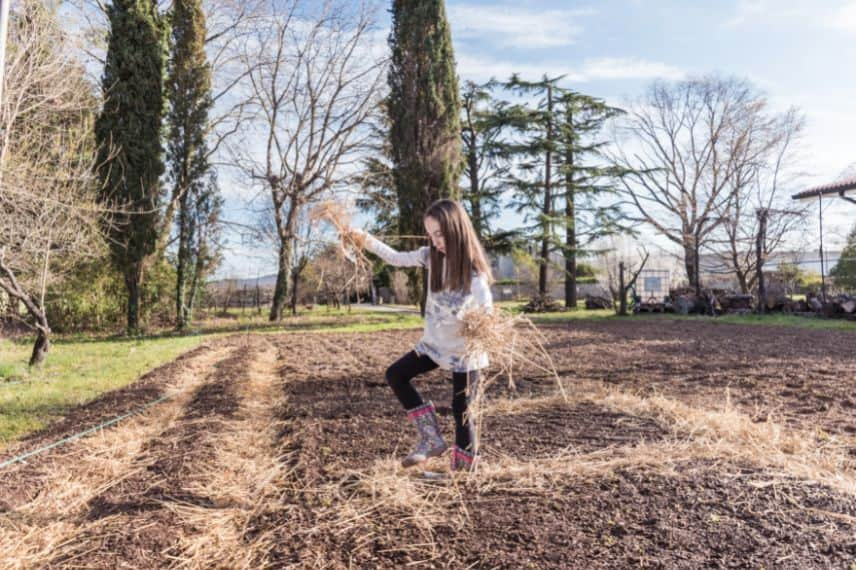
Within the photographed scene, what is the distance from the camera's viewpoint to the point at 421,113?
1931cm

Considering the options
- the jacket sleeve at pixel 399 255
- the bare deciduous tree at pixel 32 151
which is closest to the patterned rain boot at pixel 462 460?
the jacket sleeve at pixel 399 255

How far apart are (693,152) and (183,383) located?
88.7 feet

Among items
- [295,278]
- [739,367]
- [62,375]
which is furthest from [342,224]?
[295,278]

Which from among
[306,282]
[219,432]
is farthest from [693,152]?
[219,432]

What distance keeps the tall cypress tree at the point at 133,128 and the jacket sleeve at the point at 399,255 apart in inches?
524

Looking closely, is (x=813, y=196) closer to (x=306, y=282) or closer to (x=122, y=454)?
(x=122, y=454)

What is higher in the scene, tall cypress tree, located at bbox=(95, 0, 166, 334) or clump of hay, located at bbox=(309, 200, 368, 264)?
tall cypress tree, located at bbox=(95, 0, 166, 334)

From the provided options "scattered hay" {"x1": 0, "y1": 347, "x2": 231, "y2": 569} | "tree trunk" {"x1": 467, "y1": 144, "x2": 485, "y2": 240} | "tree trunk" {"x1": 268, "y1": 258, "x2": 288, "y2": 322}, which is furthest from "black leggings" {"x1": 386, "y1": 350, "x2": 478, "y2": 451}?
"tree trunk" {"x1": 467, "y1": 144, "x2": 485, "y2": 240}

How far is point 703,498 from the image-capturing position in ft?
8.52

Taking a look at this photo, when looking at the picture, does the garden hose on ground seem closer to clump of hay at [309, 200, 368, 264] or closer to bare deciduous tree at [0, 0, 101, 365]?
clump of hay at [309, 200, 368, 264]

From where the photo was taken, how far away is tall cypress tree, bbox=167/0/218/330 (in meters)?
16.8

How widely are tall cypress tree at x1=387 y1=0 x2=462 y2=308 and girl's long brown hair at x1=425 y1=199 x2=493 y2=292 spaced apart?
16.0 m

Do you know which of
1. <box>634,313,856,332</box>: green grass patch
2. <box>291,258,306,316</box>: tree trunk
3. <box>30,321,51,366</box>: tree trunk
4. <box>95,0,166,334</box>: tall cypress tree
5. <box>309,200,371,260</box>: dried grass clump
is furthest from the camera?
<box>291,258,306,316</box>: tree trunk

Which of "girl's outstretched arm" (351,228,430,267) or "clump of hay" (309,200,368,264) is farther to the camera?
"clump of hay" (309,200,368,264)
